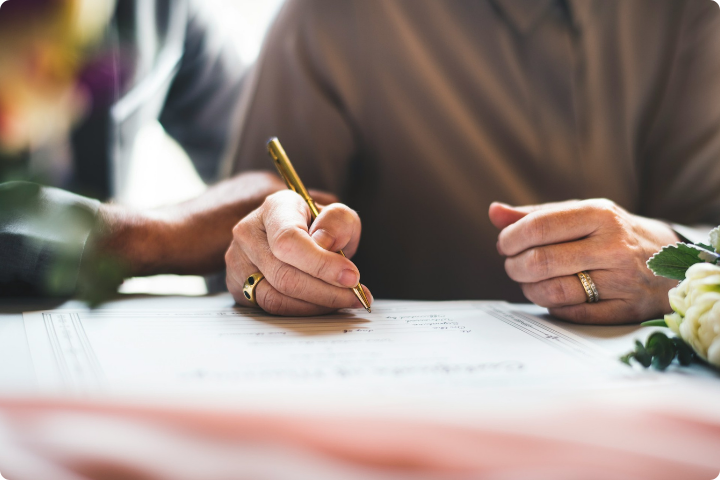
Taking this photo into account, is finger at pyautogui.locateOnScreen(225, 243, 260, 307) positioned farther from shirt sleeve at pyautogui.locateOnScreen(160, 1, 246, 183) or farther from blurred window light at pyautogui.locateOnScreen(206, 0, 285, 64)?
blurred window light at pyautogui.locateOnScreen(206, 0, 285, 64)

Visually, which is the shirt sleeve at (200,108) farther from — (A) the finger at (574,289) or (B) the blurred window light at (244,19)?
(A) the finger at (574,289)

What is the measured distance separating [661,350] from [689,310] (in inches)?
1.5

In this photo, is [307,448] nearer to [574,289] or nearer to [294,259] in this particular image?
[294,259]

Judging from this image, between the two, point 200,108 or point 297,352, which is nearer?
point 297,352

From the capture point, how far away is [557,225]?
1.59ft

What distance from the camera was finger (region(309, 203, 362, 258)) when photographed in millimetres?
485

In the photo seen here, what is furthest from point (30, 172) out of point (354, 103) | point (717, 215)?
point (717, 215)

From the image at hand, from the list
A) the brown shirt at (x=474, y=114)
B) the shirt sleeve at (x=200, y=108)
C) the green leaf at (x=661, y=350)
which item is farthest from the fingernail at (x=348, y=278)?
the shirt sleeve at (x=200, y=108)

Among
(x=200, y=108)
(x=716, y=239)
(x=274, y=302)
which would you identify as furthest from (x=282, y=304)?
(x=200, y=108)

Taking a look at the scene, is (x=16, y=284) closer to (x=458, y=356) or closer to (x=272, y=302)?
(x=272, y=302)

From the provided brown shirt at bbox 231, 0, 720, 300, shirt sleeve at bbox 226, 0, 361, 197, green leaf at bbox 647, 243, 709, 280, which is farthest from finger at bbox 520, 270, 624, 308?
shirt sleeve at bbox 226, 0, 361, 197

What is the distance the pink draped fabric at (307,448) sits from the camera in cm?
23

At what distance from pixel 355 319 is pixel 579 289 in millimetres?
215

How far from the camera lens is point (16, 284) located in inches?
21.2
